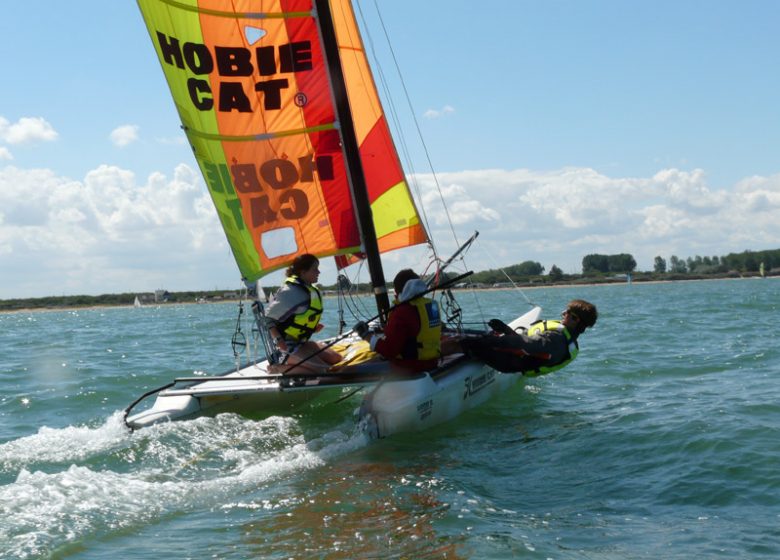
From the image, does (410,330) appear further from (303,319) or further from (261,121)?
(261,121)

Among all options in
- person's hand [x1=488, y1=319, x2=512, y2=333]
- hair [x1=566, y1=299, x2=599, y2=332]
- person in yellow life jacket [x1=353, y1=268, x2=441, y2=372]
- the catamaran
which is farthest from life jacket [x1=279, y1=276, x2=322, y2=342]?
hair [x1=566, y1=299, x2=599, y2=332]

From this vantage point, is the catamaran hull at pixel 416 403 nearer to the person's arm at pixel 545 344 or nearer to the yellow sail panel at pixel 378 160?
the person's arm at pixel 545 344

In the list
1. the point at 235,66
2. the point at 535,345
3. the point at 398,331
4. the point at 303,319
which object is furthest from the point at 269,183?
the point at 535,345

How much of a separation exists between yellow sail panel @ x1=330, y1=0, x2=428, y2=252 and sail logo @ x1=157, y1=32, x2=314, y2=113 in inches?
49.4

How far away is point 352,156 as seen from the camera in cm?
782

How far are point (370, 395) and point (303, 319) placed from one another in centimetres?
105

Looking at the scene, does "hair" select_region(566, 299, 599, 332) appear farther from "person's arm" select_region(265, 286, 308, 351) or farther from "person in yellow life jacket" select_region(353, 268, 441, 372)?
"person's arm" select_region(265, 286, 308, 351)

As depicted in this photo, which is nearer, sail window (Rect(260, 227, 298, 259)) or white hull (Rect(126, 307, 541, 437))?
white hull (Rect(126, 307, 541, 437))

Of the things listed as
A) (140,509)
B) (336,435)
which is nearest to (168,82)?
(336,435)

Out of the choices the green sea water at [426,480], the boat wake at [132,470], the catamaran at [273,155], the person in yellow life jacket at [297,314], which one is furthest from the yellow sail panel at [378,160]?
the boat wake at [132,470]

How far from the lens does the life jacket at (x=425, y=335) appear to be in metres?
6.81

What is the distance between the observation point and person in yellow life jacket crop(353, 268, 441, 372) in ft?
22.1

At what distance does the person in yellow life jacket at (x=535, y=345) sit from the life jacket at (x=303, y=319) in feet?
4.79

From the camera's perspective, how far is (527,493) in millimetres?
5309
